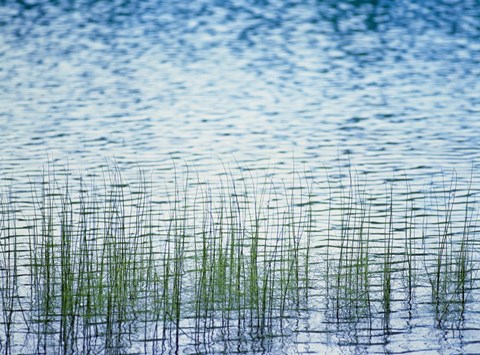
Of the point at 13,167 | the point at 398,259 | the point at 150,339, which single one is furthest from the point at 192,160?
the point at 150,339

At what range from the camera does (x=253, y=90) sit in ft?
93.1

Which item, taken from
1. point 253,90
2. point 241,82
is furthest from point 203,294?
point 241,82

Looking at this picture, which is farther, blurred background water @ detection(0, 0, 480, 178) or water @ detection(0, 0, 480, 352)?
blurred background water @ detection(0, 0, 480, 178)

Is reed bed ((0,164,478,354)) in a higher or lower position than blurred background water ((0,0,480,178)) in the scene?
higher

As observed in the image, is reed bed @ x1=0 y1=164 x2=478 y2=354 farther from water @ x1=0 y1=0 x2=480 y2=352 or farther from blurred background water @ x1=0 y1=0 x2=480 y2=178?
blurred background water @ x1=0 y1=0 x2=480 y2=178

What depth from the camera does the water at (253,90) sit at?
18.5 meters

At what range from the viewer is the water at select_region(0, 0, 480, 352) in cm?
1845

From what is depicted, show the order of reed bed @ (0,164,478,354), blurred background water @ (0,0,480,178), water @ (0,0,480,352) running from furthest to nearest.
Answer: blurred background water @ (0,0,480,178), water @ (0,0,480,352), reed bed @ (0,164,478,354)

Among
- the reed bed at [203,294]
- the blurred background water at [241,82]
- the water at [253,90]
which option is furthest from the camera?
the blurred background water at [241,82]

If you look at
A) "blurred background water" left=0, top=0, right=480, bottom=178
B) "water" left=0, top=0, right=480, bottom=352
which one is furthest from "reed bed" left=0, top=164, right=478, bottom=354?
"blurred background water" left=0, top=0, right=480, bottom=178

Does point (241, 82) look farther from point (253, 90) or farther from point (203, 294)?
point (203, 294)

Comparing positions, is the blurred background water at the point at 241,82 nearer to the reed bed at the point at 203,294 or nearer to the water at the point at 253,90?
the water at the point at 253,90

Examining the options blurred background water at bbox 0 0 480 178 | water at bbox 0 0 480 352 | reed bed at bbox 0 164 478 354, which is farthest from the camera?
blurred background water at bbox 0 0 480 178

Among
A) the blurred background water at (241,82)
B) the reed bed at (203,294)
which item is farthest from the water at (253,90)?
the reed bed at (203,294)
